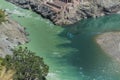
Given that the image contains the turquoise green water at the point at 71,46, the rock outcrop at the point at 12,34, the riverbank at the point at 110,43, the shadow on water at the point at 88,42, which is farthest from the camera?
the riverbank at the point at 110,43

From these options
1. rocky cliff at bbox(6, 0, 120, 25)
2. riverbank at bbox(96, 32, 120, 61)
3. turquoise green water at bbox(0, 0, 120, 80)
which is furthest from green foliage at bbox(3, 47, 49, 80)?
rocky cliff at bbox(6, 0, 120, 25)

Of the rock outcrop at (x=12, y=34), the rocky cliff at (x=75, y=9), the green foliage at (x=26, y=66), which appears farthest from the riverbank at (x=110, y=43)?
the green foliage at (x=26, y=66)

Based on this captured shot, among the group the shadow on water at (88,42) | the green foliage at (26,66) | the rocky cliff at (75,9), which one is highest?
the green foliage at (26,66)

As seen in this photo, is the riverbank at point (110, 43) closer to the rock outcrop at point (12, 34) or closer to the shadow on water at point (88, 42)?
the shadow on water at point (88, 42)

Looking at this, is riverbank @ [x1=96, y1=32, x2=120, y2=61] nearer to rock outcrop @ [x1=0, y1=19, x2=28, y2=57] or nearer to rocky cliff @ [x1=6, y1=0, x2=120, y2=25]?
rocky cliff @ [x1=6, y1=0, x2=120, y2=25]

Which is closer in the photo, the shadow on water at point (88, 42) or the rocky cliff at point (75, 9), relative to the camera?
the shadow on water at point (88, 42)

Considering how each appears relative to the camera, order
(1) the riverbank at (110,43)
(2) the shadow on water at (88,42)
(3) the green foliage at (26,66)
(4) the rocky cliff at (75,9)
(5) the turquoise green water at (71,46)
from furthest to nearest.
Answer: (4) the rocky cliff at (75,9) → (1) the riverbank at (110,43) → (2) the shadow on water at (88,42) → (5) the turquoise green water at (71,46) → (3) the green foliage at (26,66)

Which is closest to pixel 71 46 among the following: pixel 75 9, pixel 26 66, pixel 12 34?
pixel 12 34

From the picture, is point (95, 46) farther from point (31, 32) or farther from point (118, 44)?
A: point (31, 32)
